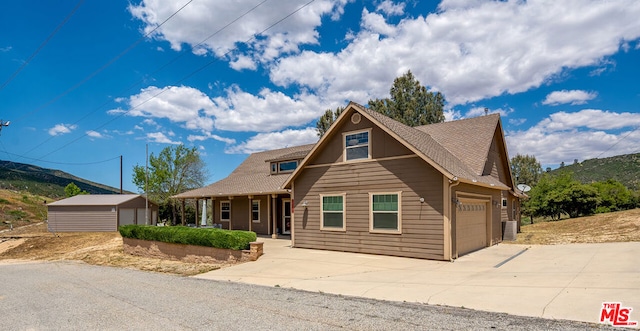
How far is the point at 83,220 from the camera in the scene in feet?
102

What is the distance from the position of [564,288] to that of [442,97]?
3410 centimetres

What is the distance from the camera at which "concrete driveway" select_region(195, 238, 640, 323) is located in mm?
6230

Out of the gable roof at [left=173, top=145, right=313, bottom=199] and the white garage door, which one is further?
the gable roof at [left=173, top=145, right=313, bottom=199]

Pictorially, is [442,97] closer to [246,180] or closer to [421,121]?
[421,121]

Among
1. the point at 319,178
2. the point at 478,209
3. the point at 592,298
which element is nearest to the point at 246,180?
the point at 319,178

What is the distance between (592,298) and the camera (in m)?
6.25

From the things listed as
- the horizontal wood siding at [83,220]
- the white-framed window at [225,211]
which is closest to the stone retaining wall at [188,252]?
the white-framed window at [225,211]

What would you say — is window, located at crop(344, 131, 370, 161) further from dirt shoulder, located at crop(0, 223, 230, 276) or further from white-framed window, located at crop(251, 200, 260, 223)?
white-framed window, located at crop(251, 200, 260, 223)

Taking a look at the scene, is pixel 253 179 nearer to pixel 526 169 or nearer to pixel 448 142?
pixel 448 142

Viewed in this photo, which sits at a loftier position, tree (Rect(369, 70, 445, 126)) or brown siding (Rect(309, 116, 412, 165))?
tree (Rect(369, 70, 445, 126))

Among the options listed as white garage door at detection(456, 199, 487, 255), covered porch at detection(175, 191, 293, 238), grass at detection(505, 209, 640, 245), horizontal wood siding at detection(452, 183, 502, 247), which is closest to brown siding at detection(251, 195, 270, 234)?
covered porch at detection(175, 191, 293, 238)

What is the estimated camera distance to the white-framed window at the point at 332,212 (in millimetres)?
14062

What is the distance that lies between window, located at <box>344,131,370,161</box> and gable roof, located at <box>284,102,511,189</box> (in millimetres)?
659

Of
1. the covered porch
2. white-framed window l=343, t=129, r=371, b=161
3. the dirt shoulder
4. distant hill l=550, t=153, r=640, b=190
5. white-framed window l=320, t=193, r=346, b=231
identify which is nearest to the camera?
the dirt shoulder
